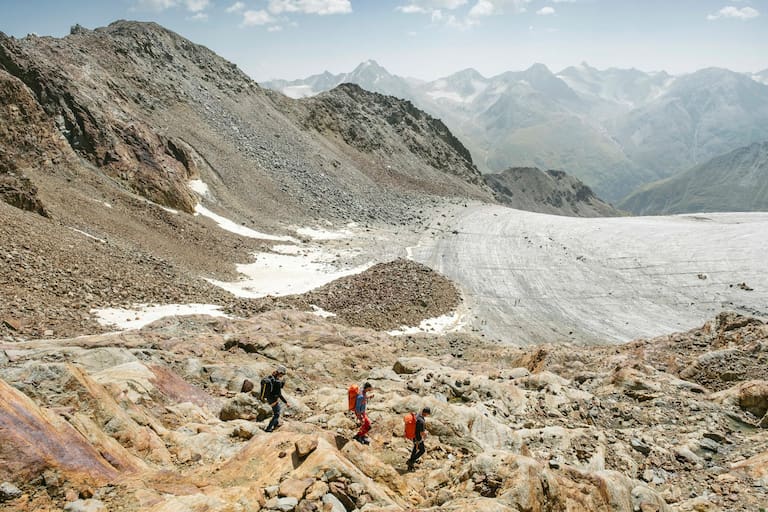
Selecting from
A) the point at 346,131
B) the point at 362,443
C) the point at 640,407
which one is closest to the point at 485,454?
the point at 362,443

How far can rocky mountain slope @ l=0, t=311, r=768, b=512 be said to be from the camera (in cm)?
830

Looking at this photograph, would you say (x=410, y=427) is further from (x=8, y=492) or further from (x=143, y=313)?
(x=143, y=313)

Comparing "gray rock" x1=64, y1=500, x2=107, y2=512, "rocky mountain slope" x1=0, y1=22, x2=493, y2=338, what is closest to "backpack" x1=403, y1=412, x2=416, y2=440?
"gray rock" x1=64, y1=500, x2=107, y2=512

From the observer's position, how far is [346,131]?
312 feet

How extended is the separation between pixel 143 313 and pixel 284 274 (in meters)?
16.2

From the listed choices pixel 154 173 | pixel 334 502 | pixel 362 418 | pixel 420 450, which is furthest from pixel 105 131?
pixel 334 502

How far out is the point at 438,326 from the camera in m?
34.5

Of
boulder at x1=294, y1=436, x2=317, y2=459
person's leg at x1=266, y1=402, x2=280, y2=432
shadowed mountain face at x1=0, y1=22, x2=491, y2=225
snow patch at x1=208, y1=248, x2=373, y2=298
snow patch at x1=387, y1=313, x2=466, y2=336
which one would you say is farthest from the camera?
shadowed mountain face at x1=0, y1=22, x2=491, y2=225

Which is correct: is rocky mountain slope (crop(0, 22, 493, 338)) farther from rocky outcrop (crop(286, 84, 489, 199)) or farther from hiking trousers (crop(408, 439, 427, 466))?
hiking trousers (crop(408, 439, 427, 466))

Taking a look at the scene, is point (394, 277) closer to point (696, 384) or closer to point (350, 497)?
point (696, 384)

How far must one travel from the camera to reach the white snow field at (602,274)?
121ft

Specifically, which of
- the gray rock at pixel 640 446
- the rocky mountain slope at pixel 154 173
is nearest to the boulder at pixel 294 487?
the gray rock at pixel 640 446

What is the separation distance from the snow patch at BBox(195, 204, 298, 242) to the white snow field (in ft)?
48.9

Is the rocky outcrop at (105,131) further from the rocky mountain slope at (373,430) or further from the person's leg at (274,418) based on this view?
the person's leg at (274,418)
